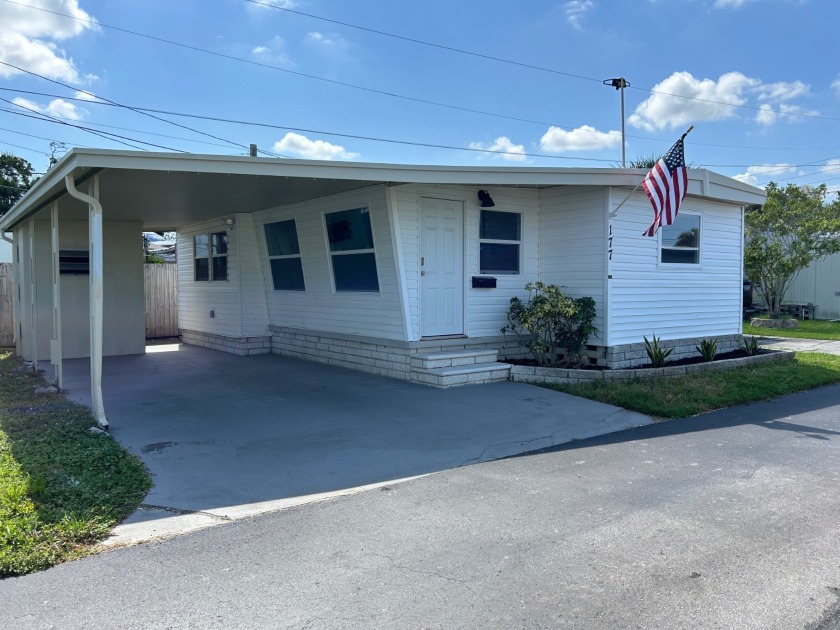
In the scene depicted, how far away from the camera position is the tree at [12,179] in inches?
979

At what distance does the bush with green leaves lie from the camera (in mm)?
9336

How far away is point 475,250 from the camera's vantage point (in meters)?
9.98

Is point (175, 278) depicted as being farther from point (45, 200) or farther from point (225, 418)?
point (225, 418)

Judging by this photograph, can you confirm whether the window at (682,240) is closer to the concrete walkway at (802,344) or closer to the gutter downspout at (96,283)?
the concrete walkway at (802,344)

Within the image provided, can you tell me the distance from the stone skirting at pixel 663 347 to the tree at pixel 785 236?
331 inches

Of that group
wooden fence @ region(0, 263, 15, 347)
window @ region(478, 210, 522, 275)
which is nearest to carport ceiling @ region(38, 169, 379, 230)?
window @ region(478, 210, 522, 275)

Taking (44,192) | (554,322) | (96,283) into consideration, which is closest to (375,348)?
(554,322)

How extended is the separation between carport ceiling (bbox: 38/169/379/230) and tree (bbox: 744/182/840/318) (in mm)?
14996

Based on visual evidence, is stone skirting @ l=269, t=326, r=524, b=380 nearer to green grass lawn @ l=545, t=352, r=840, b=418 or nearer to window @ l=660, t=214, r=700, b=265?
green grass lawn @ l=545, t=352, r=840, b=418

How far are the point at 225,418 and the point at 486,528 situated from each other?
4.00 metres

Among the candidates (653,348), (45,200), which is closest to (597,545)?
(653,348)

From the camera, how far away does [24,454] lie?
550 centimetres

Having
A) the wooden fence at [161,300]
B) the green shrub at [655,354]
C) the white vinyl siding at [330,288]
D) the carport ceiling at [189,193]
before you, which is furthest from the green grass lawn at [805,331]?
the wooden fence at [161,300]

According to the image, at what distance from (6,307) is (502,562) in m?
14.8
